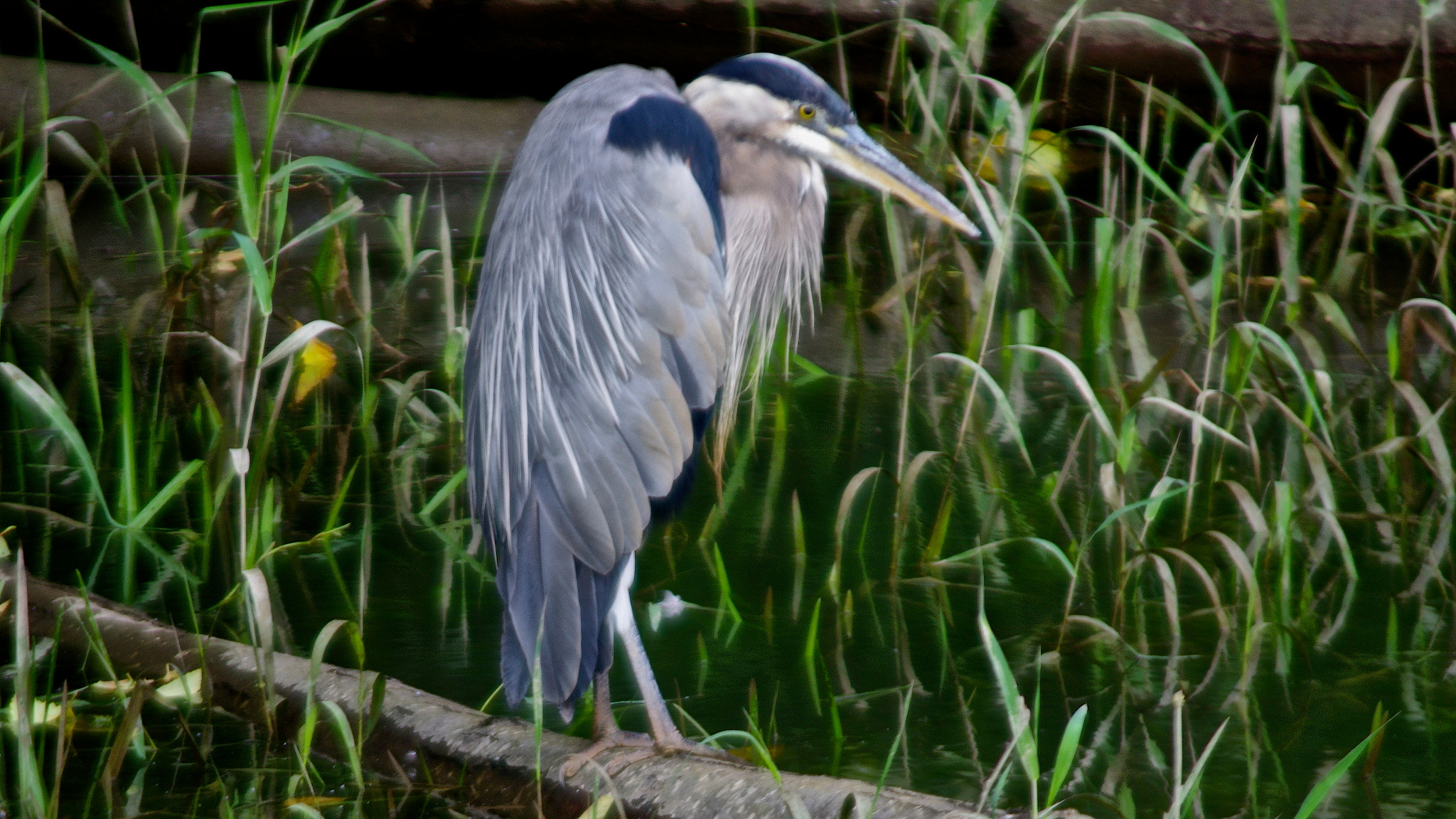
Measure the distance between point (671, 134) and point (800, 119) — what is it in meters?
0.34

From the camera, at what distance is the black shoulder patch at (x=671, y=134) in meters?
2.38

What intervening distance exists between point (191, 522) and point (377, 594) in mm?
534

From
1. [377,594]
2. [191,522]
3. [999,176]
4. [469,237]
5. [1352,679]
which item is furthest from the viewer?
[469,237]

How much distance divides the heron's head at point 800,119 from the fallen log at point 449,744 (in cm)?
116

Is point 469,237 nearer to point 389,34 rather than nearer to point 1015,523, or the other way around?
point 389,34

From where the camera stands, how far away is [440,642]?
2.71 m

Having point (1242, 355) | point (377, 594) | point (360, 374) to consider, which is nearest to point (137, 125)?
point (360, 374)

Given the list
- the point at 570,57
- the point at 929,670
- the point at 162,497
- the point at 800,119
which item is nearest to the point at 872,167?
the point at 800,119

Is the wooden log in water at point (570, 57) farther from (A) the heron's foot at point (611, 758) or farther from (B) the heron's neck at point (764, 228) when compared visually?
(A) the heron's foot at point (611, 758)

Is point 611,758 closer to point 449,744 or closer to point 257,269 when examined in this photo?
point 449,744

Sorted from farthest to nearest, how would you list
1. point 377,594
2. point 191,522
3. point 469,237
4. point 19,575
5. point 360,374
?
point 469,237
point 360,374
point 191,522
point 377,594
point 19,575

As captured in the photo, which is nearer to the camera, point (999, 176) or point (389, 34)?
point (999, 176)

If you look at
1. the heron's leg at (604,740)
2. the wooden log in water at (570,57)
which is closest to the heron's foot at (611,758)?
the heron's leg at (604,740)

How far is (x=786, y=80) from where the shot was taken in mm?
2598
